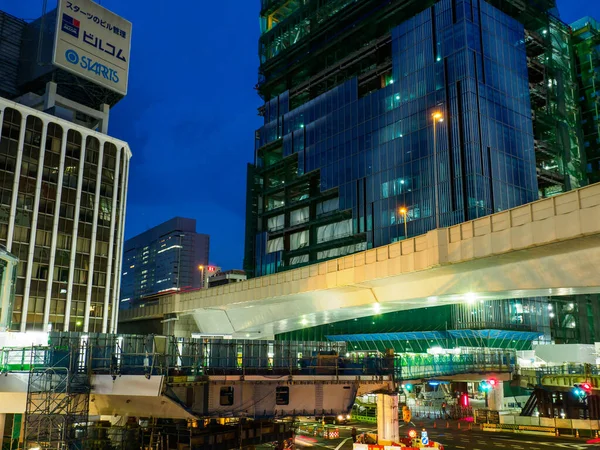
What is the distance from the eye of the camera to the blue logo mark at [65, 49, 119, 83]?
276 ft

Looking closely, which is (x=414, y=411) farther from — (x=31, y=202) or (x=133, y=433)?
(x=31, y=202)

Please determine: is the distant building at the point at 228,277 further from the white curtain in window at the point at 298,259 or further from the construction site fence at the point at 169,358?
the construction site fence at the point at 169,358

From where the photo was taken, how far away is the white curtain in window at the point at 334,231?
289 feet

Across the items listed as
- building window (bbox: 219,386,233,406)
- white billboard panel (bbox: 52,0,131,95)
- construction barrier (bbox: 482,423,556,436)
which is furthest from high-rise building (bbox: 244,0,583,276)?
building window (bbox: 219,386,233,406)

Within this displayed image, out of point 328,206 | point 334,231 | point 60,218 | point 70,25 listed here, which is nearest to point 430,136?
point 334,231

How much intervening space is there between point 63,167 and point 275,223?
42869 mm

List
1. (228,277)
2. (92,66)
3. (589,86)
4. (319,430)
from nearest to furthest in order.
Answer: (319,430) < (92,66) < (589,86) < (228,277)

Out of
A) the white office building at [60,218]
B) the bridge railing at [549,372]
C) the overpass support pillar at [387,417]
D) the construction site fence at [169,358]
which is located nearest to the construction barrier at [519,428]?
the bridge railing at [549,372]

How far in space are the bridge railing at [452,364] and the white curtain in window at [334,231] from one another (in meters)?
31.3

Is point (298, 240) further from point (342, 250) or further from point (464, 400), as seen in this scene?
point (464, 400)

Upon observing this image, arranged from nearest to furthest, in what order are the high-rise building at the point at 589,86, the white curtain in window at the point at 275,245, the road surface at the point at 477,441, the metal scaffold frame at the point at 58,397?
1. the metal scaffold frame at the point at 58,397
2. the road surface at the point at 477,441
3. the high-rise building at the point at 589,86
4. the white curtain in window at the point at 275,245

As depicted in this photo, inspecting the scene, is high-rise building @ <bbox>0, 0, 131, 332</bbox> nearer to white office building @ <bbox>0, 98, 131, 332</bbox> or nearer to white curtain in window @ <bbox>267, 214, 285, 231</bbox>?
white office building @ <bbox>0, 98, 131, 332</bbox>

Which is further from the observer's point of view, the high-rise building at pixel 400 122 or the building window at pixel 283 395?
the high-rise building at pixel 400 122

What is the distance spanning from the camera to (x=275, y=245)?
347 ft
